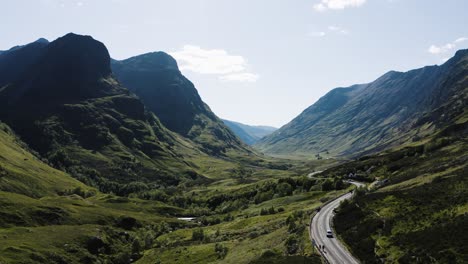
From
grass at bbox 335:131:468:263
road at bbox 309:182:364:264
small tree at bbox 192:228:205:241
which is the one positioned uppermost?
grass at bbox 335:131:468:263

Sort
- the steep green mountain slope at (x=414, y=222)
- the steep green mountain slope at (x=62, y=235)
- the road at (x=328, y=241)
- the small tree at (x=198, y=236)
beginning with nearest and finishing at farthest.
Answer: the steep green mountain slope at (x=414, y=222) < the road at (x=328, y=241) < the steep green mountain slope at (x=62, y=235) < the small tree at (x=198, y=236)

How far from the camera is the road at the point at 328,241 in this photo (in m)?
83.2

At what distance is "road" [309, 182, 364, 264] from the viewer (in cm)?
8325

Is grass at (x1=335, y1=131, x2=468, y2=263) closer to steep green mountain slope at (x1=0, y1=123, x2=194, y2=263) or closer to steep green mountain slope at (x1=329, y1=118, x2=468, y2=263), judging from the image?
steep green mountain slope at (x1=329, y1=118, x2=468, y2=263)

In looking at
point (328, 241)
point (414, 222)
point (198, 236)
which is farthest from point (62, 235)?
point (414, 222)

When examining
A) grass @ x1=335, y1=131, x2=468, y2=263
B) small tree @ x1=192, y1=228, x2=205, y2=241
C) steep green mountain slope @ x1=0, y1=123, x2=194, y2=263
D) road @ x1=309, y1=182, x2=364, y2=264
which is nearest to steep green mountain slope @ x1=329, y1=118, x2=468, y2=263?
grass @ x1=335, y1=131, x2=468, y2=263

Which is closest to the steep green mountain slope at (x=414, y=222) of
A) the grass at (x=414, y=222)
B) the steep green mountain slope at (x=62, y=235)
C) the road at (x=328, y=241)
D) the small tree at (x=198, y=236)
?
the grass at (x=414, y=222)

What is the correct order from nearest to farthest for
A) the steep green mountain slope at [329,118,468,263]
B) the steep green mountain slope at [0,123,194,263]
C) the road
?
the steep green mountain slope at [329,118,468,263] → the road → the steep green mountain slope at [0,123,194,263]

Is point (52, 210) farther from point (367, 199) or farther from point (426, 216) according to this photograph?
point (426, 216)

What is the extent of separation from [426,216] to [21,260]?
114 m

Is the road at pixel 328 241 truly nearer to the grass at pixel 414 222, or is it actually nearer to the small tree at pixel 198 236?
the grass at pixel 414 222

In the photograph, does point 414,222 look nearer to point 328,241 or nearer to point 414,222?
point 414,222

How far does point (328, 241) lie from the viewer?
3787 inches

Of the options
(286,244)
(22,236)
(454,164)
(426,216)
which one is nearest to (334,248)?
(286,244)
